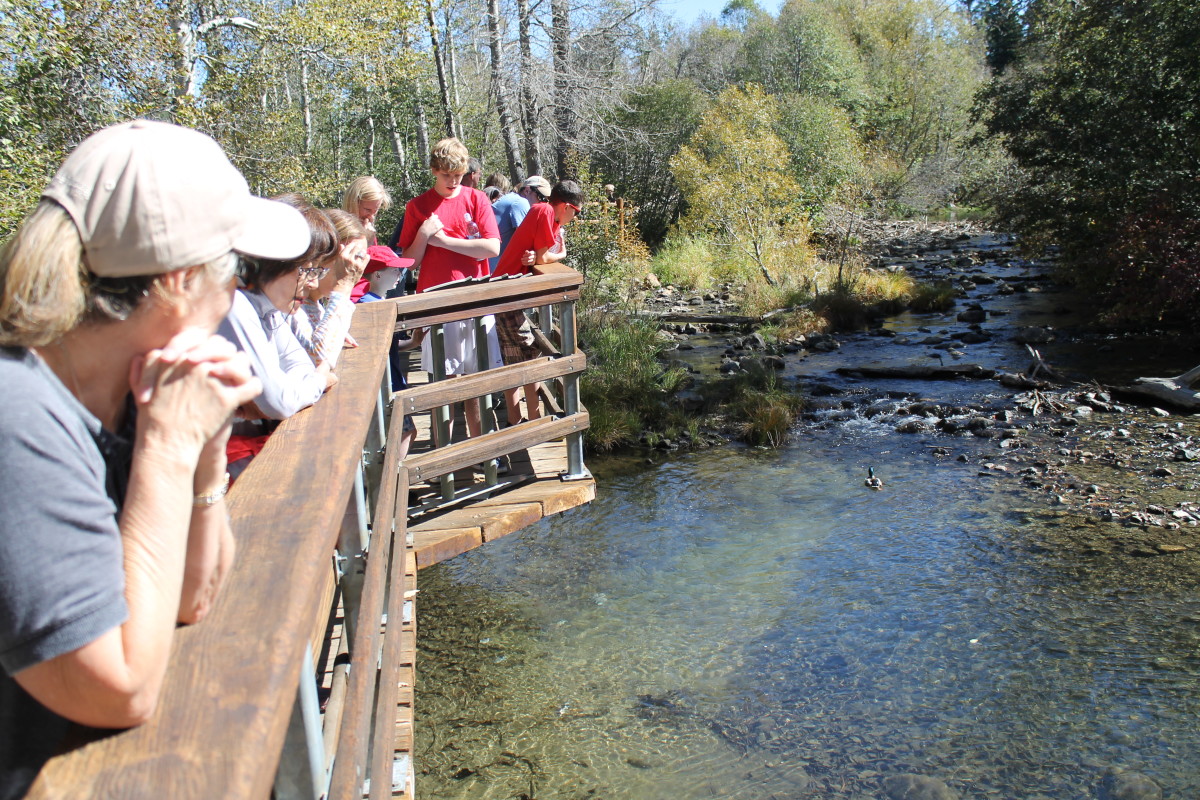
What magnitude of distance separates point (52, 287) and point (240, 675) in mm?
571

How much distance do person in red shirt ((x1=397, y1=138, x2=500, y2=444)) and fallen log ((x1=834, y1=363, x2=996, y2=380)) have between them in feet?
32.5

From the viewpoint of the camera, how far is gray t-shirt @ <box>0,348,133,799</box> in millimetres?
1151

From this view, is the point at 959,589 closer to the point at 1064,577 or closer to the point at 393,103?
the point at 1064,577

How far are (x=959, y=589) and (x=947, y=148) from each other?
123ft

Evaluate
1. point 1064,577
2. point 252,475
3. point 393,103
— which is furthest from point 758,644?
point 393,103

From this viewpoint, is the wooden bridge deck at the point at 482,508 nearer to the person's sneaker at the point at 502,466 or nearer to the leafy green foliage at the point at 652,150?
the person's sneaker at the point at 502,466

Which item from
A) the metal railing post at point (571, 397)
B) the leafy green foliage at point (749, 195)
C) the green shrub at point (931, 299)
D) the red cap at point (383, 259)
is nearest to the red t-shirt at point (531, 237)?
the metal railing post at point (571, 397)

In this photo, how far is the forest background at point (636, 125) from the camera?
524 inches

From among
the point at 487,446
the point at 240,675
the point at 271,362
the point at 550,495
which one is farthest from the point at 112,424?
the point at 550,495

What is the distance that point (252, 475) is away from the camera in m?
2.10

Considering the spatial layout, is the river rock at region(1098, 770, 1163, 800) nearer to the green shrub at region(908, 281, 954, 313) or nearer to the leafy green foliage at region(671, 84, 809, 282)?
the green shrub at region(908, 281, 954, 313)

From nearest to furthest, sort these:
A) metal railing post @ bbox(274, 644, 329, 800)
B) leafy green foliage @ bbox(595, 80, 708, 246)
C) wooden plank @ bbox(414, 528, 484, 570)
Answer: metal railing post @ bbox(274, 644, 329, 800) → wooden plank @ bbox(414, 528, 484, 570) → leafy green foliage @ bbox(595, 80, 708, 246)

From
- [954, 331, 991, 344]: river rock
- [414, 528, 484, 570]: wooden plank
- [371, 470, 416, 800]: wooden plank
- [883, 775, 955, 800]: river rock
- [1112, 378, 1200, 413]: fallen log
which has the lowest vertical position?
[954, 331, 991, 344]: river rock

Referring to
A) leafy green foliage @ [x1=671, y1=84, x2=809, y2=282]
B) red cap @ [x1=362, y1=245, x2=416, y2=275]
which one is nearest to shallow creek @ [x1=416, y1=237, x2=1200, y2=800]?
red cap @ [x1=362, y1=245, x2=416, y2=275]
